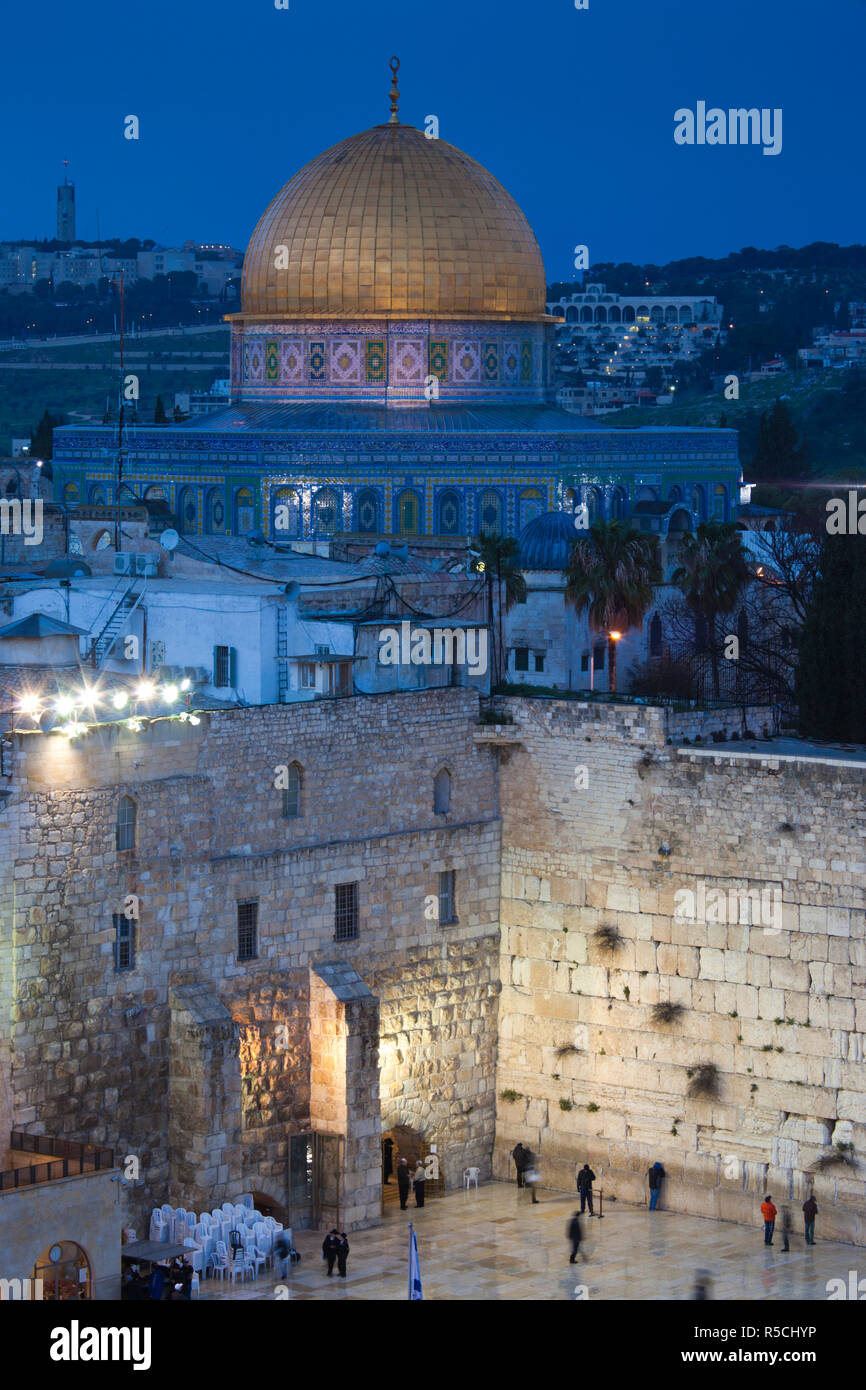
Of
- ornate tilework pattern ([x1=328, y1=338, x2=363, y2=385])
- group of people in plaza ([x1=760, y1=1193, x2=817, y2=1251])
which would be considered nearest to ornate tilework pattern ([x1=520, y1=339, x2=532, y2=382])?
ornate tilework pattern ([x1=328, y1=338, x2=363, y2=385])

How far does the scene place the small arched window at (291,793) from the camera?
97.9ft

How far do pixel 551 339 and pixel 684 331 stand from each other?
8118cm

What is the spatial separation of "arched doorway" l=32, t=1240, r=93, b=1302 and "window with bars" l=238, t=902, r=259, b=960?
4133mm

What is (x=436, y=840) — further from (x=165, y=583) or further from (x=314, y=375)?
(x=314, y=375)

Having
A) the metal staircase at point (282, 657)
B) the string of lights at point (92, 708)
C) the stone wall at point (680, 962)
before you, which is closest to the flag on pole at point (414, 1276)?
the stone wall at point (680, 962)

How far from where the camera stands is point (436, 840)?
31531 mm

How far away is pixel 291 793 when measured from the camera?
2992 cm

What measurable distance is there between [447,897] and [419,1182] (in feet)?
9.89

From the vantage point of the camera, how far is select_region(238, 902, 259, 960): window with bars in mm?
29391

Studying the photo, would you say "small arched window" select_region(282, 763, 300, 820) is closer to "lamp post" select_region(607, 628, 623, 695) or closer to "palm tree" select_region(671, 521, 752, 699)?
"lamp post" select_region(607, 628, 623, 695)

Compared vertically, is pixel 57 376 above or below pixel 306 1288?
above

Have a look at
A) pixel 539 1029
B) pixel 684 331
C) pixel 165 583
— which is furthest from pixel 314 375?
pixel 684 331
